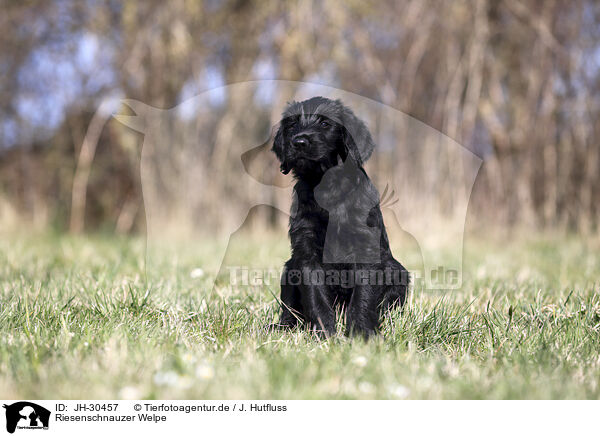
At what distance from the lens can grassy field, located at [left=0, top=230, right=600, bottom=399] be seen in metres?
1.51

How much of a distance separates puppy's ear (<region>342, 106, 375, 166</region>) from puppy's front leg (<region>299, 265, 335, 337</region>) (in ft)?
1.64

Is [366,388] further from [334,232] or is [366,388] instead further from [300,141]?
[300,141]

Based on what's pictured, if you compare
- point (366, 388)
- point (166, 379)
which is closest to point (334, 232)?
point (366, 388)

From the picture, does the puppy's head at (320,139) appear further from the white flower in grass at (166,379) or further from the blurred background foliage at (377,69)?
the blurred background foliage at (377,69)

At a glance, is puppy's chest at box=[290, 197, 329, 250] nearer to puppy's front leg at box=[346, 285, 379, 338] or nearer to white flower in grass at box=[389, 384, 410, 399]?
puppy's front leg at box=[346, 285, 379, 338]

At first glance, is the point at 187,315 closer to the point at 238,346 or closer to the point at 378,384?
the point at 238,346

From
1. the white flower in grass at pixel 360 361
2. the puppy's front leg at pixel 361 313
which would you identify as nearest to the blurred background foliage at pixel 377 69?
the puppy's front leg at pixel 361 313

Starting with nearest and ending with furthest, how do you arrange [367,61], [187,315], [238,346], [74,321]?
1. [238,346]
2. [74,321]
3. [187,315]
4. [367,61]

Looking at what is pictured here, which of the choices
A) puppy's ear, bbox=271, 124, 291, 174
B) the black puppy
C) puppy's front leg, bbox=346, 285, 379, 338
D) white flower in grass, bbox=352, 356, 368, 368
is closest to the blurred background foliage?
puppy's ear, bbox=271, 124, 291, 174

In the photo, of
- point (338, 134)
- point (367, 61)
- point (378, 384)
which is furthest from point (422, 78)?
point (378, 384)

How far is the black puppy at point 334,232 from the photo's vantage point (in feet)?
6.85

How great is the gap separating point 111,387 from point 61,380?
161 mm

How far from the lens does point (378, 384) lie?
155 centimetres
